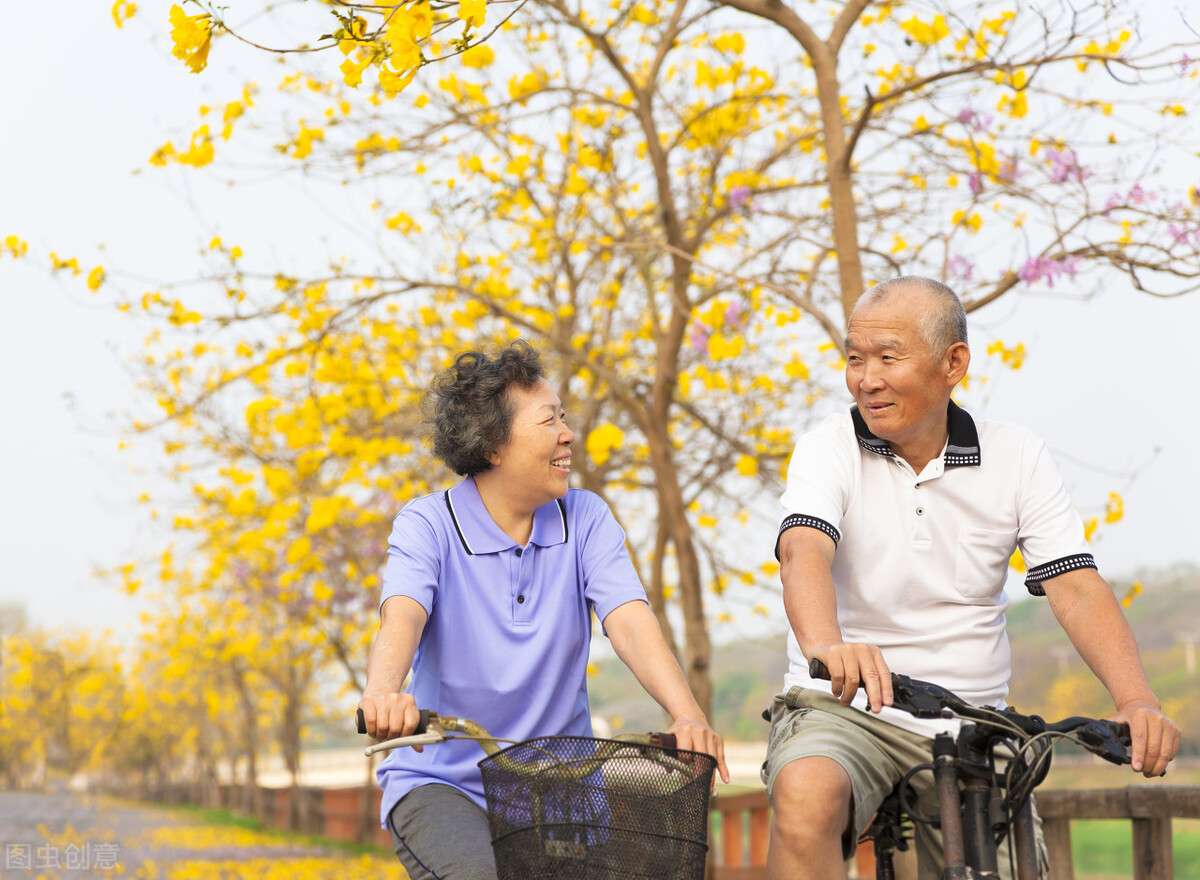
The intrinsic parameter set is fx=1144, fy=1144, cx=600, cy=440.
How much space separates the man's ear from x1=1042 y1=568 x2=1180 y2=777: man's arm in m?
0.51

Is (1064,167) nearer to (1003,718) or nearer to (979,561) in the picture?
(979,561)

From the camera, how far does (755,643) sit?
7242 millimetres

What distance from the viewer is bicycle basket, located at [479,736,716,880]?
1.81 metres

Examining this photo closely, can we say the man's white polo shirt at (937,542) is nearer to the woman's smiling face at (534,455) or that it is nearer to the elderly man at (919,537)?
the elderly man at (919,537)

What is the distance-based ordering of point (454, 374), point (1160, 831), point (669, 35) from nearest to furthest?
point (454, 374)
point (1160, 831)
point (669, 35)

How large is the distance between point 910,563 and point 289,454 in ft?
20.6

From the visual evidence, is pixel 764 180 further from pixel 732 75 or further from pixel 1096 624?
pixel 1096 624

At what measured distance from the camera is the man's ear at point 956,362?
266 centimetres

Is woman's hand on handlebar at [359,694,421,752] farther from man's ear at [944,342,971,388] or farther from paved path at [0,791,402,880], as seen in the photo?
paved path at [0,791,402,880]

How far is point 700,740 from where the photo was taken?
6.98 ft

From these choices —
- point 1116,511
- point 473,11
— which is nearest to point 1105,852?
point 1116,511

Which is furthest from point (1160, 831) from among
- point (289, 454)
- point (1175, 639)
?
point (1175, 639)

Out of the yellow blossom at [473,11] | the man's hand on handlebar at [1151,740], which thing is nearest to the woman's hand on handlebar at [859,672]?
the man's hand on handlebar at [1151,740]

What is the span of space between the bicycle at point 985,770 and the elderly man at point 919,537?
1.19 feet
